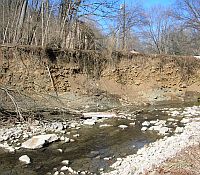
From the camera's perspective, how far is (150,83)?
907 inches

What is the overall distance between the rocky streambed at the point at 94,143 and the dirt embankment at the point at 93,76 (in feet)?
10.2

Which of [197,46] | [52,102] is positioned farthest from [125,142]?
[197,46]

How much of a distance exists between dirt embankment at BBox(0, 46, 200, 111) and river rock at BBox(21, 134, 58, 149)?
4.41 m

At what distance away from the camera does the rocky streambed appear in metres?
7.87

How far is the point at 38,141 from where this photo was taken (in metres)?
9.74

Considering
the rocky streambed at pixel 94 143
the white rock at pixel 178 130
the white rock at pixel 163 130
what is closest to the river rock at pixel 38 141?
the rocky streambed at pixel 94 143

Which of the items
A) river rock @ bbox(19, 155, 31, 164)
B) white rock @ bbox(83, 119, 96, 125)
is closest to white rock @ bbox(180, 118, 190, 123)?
white rock @ bbox(83, 119, 96, 125)

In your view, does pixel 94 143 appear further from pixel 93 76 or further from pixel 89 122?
pixel 93 76

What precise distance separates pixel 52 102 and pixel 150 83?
895 centimetres

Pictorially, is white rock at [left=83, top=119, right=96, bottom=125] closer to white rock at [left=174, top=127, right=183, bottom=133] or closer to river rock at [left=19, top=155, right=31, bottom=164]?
white rock at [left=174, top=127, right=183, bottom=133]

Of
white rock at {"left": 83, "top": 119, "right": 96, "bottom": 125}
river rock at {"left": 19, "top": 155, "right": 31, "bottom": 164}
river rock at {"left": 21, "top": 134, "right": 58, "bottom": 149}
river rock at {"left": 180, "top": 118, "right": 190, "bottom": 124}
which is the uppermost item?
river rock at {"left": 21, "top": 134, "right": 58, "bottom": 149}

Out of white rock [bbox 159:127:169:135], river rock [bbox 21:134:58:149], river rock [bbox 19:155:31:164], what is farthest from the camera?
white rock [bbox 159:127:169:135]

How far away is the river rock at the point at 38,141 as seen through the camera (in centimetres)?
952

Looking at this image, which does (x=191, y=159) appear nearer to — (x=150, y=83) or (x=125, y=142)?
(x=125, y=142)
